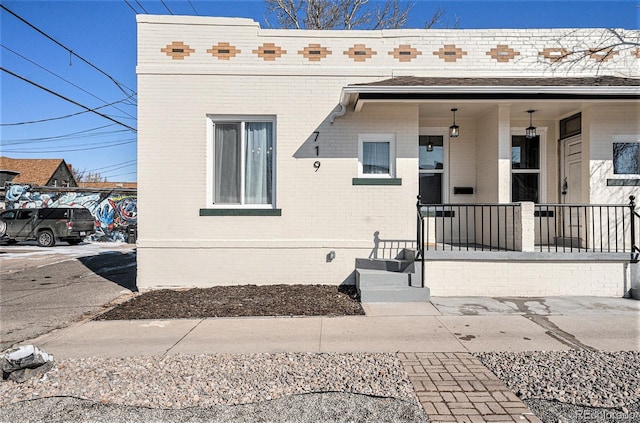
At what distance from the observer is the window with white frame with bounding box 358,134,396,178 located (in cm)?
795

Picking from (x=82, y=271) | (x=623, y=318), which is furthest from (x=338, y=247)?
(x=82, y=271)

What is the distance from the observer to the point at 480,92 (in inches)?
281

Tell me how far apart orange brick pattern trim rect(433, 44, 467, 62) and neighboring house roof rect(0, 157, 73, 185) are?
37870mm

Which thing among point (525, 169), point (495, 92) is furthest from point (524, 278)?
point (495, 92)

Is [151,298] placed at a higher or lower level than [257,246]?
lower

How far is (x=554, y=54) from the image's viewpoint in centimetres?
824

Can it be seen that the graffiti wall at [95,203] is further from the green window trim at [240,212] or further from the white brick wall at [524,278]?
the white brick wall at [524,278]

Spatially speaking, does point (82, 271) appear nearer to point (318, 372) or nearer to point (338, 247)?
point (338, 247)

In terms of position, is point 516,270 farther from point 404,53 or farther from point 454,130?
point 404,53

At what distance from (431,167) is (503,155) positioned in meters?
1.62

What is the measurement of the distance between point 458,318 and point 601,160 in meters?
4.82

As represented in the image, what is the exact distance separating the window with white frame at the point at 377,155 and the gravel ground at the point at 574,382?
14.3ft

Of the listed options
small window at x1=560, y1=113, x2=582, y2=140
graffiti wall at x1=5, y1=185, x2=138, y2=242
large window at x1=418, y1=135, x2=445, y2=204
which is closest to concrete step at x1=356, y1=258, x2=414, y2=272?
large window at x1=418, y1=135, x2=445, y2=204

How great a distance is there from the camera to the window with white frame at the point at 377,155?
795 centimetres
